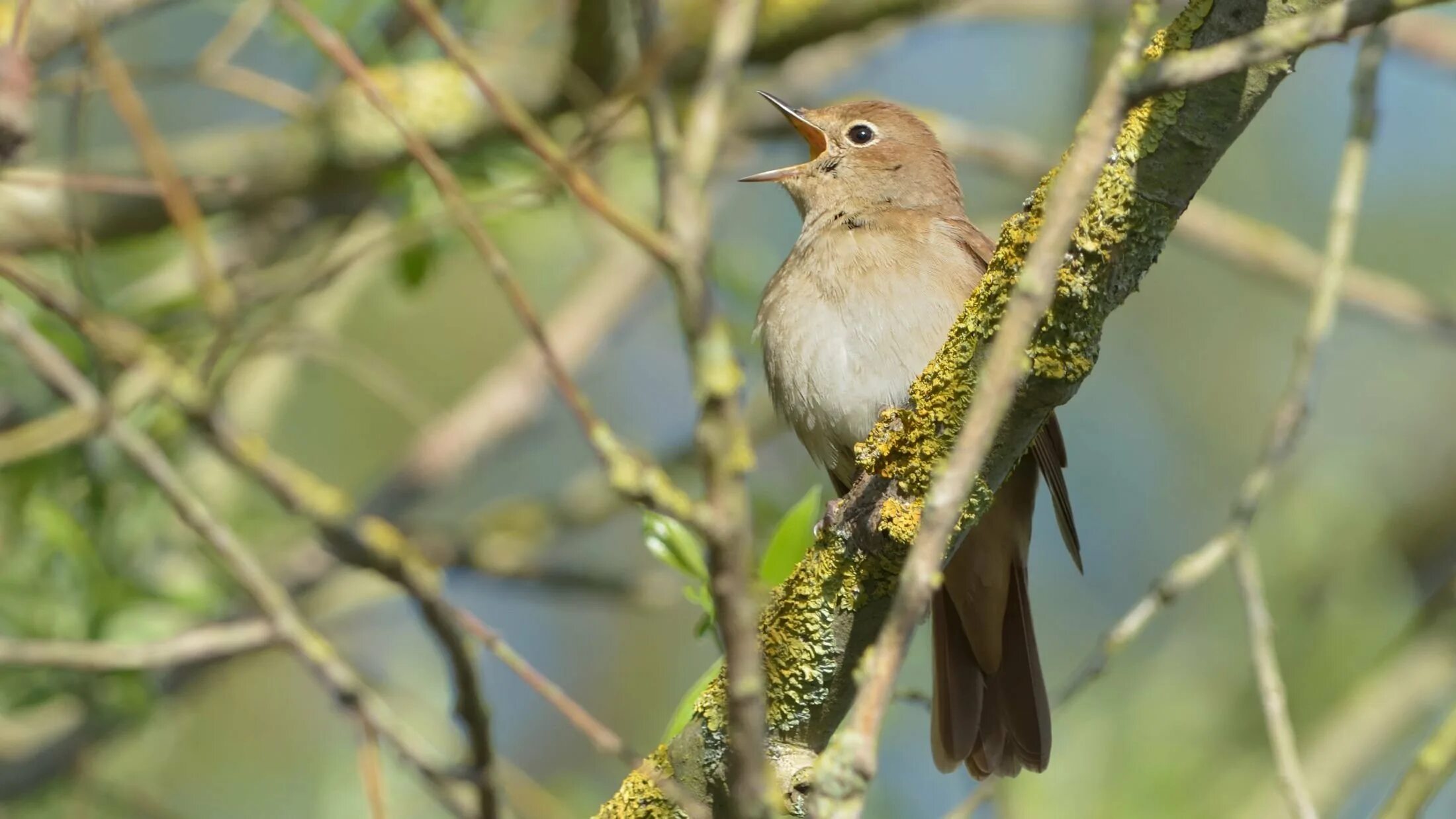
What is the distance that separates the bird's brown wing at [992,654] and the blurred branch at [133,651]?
6.07ft

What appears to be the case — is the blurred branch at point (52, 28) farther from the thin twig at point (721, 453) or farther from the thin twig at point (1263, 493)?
the thin twig at point (1263, 493)

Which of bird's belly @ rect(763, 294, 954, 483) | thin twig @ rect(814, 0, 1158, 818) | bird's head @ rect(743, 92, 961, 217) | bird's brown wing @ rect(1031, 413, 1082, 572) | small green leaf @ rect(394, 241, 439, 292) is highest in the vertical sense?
bird's head @ rect(743, 92, 961, 217)

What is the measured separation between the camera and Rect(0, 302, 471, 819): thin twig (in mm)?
3166

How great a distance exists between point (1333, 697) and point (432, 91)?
4166 mm

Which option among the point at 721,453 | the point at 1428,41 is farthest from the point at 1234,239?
the point at 721,453

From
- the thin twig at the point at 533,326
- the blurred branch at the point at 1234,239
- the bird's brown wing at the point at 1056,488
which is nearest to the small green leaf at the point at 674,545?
the thin twig at the point at 533,326

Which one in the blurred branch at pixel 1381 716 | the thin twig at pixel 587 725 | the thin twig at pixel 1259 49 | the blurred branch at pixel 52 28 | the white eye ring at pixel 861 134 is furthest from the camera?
the blurred branch at pixel 1381 716

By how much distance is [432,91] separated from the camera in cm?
504

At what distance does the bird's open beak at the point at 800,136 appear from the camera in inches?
199

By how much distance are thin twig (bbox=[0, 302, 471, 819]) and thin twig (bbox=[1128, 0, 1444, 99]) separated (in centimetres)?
204

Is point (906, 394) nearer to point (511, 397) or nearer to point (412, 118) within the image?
point (412, 118)

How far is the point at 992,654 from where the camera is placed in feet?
14.6

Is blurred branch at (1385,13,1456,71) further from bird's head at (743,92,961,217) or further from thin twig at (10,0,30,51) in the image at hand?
thin twig at (10,0,30,51)

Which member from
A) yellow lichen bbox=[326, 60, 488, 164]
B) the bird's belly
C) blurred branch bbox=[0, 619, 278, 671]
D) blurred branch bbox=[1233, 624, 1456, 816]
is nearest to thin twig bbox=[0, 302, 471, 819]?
blurred branch bbox=[0, 619, 278, 671]
